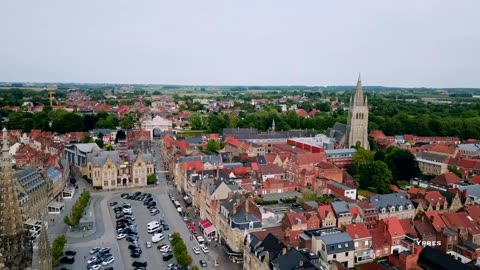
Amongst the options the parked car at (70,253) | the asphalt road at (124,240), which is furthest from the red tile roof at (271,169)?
the parked car at (70,253)

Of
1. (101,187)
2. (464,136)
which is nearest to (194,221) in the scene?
(101,187)

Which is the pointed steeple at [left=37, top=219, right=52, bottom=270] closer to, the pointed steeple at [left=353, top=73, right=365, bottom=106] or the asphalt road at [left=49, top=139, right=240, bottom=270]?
the asphalt road at [left=49, top=139, right=240, bottom=270]

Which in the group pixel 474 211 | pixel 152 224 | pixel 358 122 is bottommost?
pixel 152 224

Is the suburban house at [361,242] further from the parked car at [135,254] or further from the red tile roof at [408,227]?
the parked car at [135,254]

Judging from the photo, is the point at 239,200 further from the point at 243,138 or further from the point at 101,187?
the point at 243,138

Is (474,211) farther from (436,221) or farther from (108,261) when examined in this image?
(108,261)

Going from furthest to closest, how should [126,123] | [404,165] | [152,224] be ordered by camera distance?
[126,123] < [404,165] < [152,224]

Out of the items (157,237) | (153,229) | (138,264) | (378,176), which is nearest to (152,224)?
(153,229)
